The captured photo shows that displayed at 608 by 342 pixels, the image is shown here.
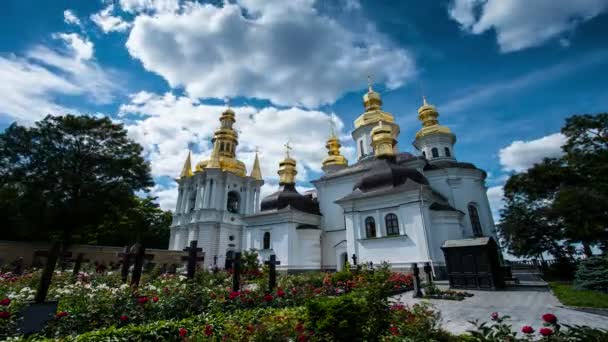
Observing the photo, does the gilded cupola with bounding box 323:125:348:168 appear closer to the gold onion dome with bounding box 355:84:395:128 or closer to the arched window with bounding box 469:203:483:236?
the gold onion dome with bounding box 355:84:395:128

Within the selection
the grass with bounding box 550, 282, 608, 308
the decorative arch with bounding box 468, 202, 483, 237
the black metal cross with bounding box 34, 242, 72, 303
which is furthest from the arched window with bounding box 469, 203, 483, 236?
the black metal cross with bounding box 34, 242, 72, 303

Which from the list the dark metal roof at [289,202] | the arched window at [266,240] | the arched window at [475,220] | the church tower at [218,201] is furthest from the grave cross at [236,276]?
the church tower at [218,201]

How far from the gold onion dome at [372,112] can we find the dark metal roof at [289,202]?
11.2m

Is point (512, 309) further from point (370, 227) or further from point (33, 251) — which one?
point (33, 251)

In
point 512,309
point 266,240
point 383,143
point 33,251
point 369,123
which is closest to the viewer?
point 512,309

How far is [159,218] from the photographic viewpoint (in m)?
46.7

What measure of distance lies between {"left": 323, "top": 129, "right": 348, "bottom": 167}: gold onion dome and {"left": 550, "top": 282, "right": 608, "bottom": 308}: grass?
23.6 metres

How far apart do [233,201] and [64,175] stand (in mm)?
18937

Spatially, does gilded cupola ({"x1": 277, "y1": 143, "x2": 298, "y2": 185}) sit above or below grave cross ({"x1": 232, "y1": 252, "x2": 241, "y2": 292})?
above

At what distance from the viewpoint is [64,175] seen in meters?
21.4

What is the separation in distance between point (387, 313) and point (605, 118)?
25.1 m

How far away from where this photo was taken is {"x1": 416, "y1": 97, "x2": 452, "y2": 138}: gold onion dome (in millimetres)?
28484

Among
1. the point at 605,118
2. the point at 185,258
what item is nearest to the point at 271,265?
the point at 185,258

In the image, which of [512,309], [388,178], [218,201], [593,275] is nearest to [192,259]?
[512,309]
